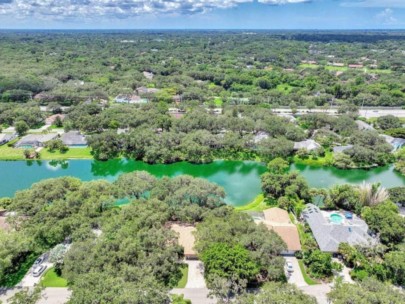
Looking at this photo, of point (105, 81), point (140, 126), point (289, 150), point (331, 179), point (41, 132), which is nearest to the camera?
point (331, 179)

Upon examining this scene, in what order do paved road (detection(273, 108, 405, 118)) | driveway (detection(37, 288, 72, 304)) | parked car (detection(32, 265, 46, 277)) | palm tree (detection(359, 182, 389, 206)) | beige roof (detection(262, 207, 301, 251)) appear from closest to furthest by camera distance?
driveway (detection(37, 288, 72, 304))
parked car (detection(32, 265, 46, 277))
beige roof (detection(262, 207, 301, 251))
palm tree (detection(359, 182, 389, 206))
paved road (detection(273, 108, 405, 118))

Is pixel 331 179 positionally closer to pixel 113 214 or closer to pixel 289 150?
pixel 289 150

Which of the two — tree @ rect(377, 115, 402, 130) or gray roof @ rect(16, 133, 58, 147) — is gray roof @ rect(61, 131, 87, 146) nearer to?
gray roof @ rect(16, 133, 58, 147)

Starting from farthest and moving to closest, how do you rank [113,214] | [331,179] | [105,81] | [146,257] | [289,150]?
[105,81]
[289,150]
[331,179]
[113,214]
[146,257]

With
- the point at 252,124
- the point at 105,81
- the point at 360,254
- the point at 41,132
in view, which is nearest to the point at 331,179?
the point at 252,124

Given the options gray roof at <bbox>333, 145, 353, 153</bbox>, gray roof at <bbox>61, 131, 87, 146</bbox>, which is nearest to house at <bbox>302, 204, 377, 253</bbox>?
gray roof at <bbox>333, 145, 353, 153</bbox>

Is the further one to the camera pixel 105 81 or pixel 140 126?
pixel 105 81
